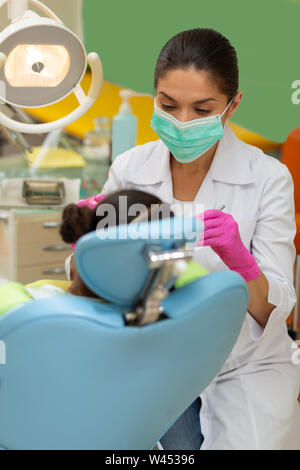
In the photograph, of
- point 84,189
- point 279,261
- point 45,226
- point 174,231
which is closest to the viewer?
point 174,231

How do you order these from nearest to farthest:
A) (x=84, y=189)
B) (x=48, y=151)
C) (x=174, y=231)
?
(x=174, y=231) → (x=84, y=189) → (x=48, y=151)

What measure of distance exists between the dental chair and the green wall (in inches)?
68.7

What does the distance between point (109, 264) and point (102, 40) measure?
2299 millimetres

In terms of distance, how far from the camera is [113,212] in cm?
102

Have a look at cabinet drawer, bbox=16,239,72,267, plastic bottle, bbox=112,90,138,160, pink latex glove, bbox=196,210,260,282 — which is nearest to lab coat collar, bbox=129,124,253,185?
pink latex glove, bbox=196,210,260,282

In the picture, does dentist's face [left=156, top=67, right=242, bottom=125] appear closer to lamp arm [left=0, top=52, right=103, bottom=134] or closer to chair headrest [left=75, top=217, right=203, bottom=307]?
lamp arm [left=0, top=52, right=103, bottom=134]

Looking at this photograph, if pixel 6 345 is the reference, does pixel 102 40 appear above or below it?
above

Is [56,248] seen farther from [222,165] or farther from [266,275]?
[266,275]

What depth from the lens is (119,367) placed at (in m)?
0.86

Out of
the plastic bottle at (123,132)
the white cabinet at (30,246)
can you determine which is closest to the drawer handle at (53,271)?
the white cabinet at (30,246)

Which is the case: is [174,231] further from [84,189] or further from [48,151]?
[48,151]

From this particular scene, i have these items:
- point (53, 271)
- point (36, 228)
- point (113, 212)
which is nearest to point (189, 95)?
point (113, 212)

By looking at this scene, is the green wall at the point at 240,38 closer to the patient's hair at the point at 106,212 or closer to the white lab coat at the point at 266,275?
the white lab coat at the point at 266,275
